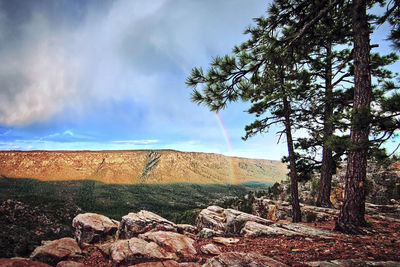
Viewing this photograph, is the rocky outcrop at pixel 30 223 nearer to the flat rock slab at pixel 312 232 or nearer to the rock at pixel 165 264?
the rock at pixel 165 264

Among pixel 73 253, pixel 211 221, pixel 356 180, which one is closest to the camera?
pixel 356 180

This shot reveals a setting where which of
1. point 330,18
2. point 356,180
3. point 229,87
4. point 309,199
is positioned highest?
point 330,18

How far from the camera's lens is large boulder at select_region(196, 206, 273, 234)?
809cm

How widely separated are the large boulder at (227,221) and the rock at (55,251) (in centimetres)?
550

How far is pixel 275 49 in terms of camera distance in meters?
6.17

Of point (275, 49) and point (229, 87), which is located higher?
point (275, 49)

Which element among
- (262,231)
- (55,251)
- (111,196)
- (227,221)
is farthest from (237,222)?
(111,196)

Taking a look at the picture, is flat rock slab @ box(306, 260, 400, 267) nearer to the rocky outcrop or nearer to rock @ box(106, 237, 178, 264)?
rock @ box(106, 237, 178, 264)

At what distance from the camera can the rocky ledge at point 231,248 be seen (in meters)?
3.76

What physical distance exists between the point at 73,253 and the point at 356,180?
10.0m

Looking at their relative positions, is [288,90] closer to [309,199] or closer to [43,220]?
[309,199]

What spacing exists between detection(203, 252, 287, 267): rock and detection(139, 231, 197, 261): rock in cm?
159

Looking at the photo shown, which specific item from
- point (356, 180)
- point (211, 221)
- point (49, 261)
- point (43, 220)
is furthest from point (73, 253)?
point (43, 220)

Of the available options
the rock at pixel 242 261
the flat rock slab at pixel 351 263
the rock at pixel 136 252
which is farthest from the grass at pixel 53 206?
the flat rock slab at pixel 351 263
